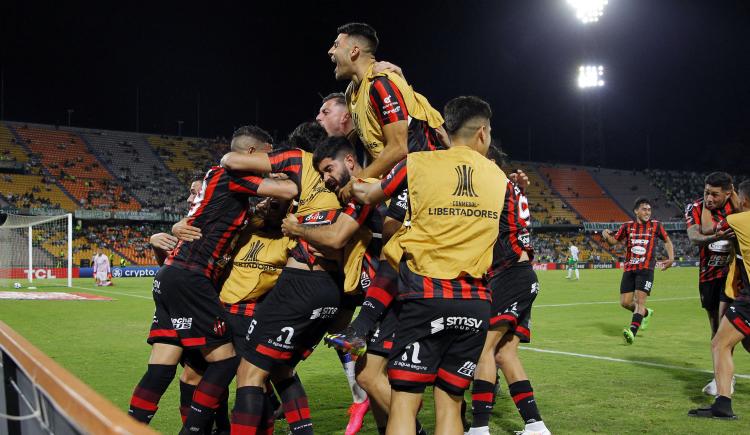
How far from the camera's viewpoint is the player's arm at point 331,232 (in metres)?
4.64

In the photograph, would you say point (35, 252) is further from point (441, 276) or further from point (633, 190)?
point (633, 190)

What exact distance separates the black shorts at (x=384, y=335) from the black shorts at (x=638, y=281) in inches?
399

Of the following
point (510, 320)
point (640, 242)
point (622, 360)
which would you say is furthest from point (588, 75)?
point (510, 320)

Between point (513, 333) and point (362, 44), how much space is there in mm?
2796

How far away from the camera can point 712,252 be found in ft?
30.2

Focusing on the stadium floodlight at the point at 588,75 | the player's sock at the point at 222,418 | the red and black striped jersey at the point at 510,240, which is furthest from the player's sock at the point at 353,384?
the stadium floodlight at the point at 588,75

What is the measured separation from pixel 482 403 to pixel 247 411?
1969mm

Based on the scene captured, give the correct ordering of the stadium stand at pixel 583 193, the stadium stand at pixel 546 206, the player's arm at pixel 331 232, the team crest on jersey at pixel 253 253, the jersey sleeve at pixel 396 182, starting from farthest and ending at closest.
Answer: the stadium stand at pixel 583 193
the stadium stand at pixel 546 206
the team crest on jersey at pixel 253 253
the player's arm at pixel 331 232
the jersey sleeve at pixel 396 182

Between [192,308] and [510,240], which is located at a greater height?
[510,240]

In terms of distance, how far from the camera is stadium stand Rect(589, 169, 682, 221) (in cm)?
7381

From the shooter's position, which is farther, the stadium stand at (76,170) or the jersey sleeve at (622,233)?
the stadium stand at (76,170)

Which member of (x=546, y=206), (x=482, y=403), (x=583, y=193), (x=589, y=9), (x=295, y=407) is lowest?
(x=482, y=403)

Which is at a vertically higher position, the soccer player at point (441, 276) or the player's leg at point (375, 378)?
the soccer player at point (441, 276)

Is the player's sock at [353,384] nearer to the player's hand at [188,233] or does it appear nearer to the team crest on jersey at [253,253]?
the team crest on jersey at [253,253]
